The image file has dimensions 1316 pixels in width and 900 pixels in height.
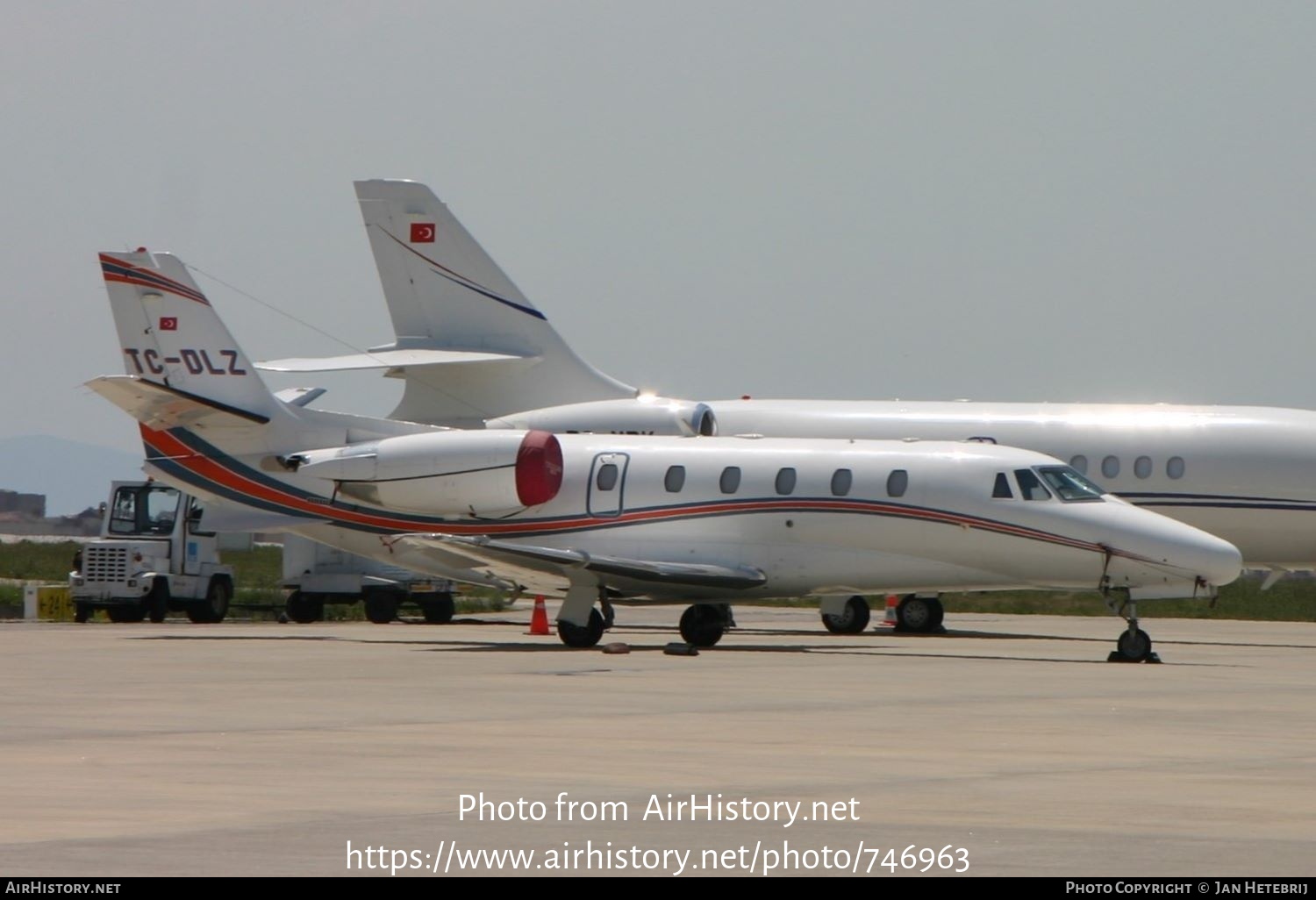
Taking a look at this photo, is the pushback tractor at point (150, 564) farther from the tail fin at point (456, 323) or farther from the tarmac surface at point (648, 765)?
the tarmac surface at point (648, 765)

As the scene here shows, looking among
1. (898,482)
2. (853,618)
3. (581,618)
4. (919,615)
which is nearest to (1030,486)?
(898,482)

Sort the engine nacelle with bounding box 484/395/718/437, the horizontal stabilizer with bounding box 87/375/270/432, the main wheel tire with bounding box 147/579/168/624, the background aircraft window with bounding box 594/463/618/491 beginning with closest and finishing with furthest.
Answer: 1. the background aircraft window with bounding box 594/463/618/491
2. the horizontal stabilizer with bounding box 87/375/270/432
3. the engine nacelle with bounding box 484/395/718/437
4. the main wheel tire with bounding box 147/579/168/624

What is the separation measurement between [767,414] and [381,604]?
8.70 m

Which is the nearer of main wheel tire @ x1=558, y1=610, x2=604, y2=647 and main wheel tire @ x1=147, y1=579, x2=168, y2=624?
main wheel tire @ x1=558, y1=610, x2=604, y2=647

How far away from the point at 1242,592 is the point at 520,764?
144 feet

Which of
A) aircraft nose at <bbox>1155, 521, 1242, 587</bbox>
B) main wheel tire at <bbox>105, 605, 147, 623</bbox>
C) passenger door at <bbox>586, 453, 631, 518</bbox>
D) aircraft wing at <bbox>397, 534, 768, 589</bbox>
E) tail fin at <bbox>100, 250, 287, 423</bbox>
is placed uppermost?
tail fin at <bbox>100, 250, 287, 423</bbox>

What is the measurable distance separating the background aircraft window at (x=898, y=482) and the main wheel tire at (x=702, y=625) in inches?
123

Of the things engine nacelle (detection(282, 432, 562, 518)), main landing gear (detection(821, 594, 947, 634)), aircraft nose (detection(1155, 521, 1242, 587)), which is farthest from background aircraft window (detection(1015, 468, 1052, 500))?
main landing gear (detection(821, 594, 947, 634))

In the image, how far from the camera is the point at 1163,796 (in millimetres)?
11508

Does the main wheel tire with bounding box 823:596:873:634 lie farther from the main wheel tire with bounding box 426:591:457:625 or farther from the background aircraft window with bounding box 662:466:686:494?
the main wheel tire with bounding box 426:591:457:625

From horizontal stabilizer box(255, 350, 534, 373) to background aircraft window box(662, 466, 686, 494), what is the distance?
932cm

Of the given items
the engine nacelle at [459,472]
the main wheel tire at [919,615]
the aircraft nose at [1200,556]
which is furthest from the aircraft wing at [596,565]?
the main wheel tire at [919,615]

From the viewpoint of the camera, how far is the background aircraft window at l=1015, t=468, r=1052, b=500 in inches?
1042
